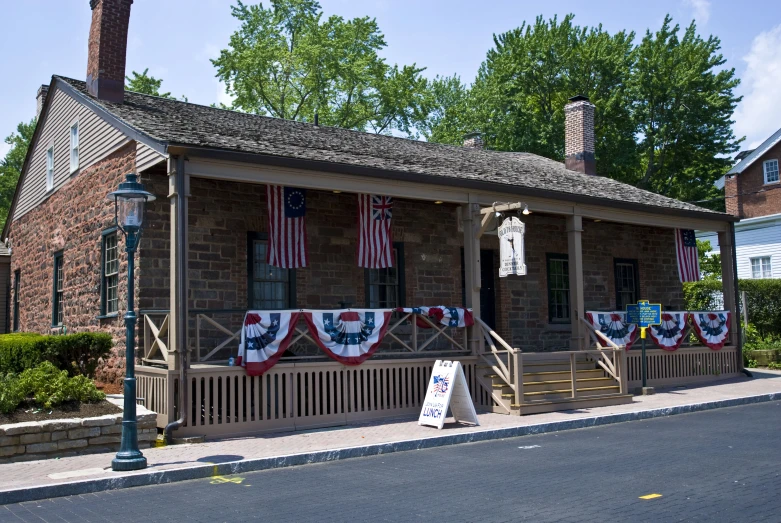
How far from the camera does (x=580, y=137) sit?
73.8 ft

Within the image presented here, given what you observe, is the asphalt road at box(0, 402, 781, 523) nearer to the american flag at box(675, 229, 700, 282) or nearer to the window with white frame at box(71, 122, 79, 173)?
the american flag at box(675, 229, 700, 282)

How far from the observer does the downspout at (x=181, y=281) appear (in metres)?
10.7

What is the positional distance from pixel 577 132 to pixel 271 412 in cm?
1462

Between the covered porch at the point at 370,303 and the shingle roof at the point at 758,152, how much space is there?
16.4 metres

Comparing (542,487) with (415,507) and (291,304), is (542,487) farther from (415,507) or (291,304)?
(291,304)

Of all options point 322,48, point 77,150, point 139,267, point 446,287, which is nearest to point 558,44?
point 322,48

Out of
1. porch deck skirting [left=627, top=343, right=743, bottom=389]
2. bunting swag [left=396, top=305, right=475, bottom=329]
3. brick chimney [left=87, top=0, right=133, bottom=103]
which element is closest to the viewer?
bunting swag [left=396, top=305, right=475, bottom=329]

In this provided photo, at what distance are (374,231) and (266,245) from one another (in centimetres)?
201

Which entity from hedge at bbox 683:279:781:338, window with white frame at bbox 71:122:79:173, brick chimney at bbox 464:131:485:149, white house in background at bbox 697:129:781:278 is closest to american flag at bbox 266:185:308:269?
window with white frame at bbox 71:122:79:173

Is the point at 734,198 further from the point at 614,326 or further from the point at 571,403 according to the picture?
the point at 571,403

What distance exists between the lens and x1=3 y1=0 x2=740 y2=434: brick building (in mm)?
11609

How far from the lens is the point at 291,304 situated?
46.9ft

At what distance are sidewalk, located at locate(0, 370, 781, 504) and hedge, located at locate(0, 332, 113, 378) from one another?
2.92 m

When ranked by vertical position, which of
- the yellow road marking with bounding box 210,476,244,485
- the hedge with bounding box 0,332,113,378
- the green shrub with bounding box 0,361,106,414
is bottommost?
the yellow road marking with bounding box 210,476,244,485
